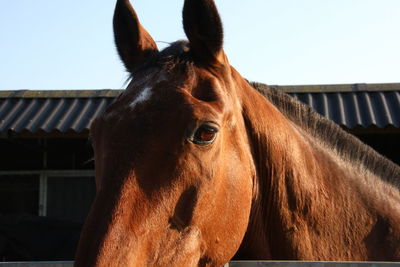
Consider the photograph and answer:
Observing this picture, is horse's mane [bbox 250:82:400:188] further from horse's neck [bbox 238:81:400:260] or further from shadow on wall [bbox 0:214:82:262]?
shadow on wall [bbox 0:214:82:262]

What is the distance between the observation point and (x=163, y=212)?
2008 mm

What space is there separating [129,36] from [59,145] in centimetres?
497

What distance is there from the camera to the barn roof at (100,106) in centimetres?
631

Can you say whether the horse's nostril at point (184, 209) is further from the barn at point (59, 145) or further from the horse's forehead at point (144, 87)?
the barn at point (59, 145)

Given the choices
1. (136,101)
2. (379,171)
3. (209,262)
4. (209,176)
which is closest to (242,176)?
(209,176)

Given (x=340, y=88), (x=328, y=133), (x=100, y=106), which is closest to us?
(x=328, y=133)

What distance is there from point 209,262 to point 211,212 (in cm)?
23

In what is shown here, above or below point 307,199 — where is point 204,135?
above

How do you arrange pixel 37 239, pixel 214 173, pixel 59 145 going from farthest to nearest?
pixel 59 145 < pixel 37 239 < pixel 214 173

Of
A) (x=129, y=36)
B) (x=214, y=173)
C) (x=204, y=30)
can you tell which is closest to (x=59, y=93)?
(x=129, y=36)

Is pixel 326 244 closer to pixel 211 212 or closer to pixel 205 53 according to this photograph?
pixel 211 212

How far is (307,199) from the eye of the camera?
2.76m

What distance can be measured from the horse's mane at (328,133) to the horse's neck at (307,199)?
85mm

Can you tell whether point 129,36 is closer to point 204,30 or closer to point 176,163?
point 204,30
